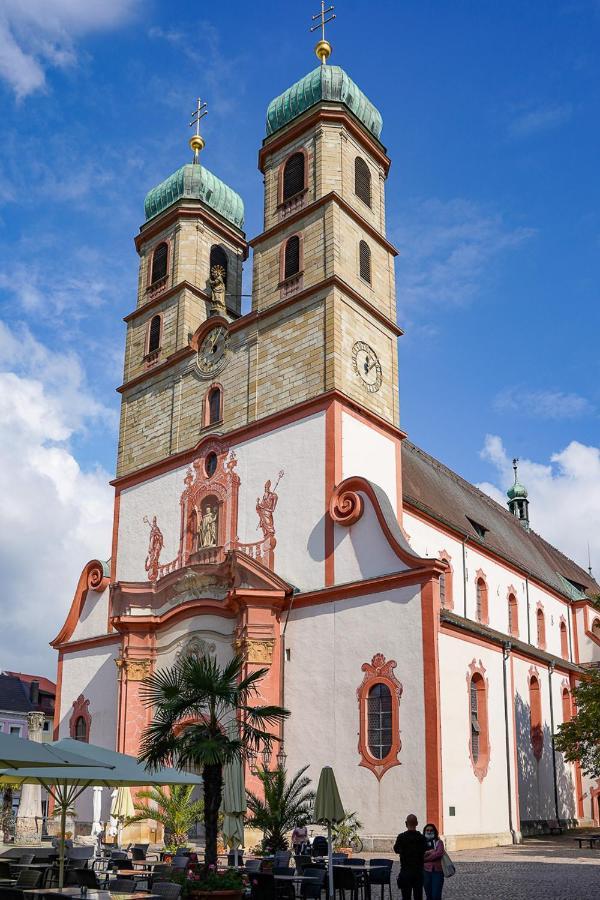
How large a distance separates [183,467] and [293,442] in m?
5.17

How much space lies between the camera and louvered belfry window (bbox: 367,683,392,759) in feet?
74.5

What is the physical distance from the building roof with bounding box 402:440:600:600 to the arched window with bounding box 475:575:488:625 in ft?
4.53

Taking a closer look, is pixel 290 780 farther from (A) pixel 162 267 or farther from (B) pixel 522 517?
(B) pixel 522 517

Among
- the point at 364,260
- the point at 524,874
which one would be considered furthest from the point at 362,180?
the point at 524,874

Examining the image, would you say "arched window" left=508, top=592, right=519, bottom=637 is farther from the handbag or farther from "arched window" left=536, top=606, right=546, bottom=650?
the handbag

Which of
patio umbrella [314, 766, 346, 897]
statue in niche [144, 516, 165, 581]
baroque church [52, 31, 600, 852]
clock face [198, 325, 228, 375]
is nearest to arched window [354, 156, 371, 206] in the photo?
baroque church [52, 31, 600, 852]

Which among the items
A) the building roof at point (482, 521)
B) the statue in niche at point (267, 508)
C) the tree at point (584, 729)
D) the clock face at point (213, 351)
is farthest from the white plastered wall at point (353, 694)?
the clock face at point (213, 351)

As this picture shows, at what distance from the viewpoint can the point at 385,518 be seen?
24.4 meters

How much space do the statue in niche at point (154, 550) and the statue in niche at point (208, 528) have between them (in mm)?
2111

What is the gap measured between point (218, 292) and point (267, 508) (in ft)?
34.5

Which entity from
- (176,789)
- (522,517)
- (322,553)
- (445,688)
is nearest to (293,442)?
(322,553)

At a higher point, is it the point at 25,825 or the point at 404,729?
the point at 404,729

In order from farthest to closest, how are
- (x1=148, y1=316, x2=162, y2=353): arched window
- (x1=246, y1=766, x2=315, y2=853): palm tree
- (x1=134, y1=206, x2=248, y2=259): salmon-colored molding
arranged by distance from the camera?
(x1=134, y1=206, x2=248, y2=259): salmon-colored molding
(x1=148, y1=316, x2=162, y2=353): arched window
(x1=246, y1=766, x2=315, y2=853): palm tree

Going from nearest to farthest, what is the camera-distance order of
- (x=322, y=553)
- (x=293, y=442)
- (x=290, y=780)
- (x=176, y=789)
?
(x=176, y=789)
(x=290, y=780)
(x=322, y=553)
(x=293, y=442)
